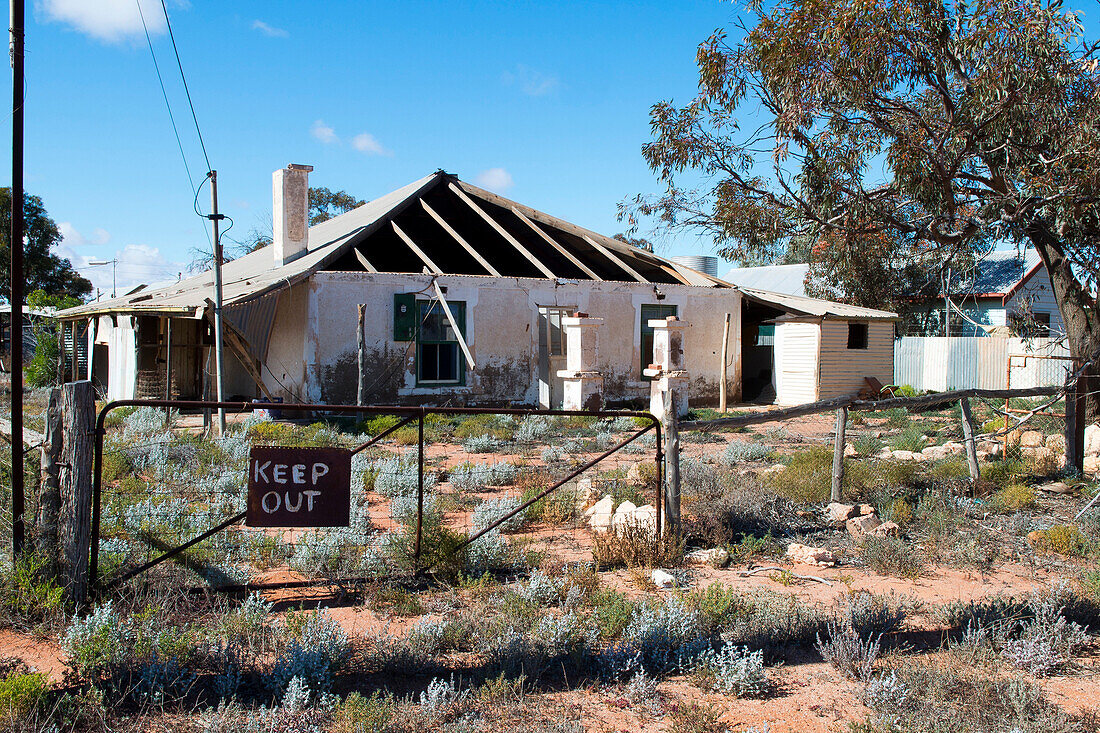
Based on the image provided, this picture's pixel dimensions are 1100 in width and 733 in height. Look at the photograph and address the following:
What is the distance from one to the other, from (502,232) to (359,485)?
10.2m

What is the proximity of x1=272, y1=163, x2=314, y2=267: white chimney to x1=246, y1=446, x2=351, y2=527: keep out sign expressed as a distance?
12.5 metres

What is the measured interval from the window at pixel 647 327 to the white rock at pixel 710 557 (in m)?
11.5

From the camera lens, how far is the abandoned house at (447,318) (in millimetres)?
15008

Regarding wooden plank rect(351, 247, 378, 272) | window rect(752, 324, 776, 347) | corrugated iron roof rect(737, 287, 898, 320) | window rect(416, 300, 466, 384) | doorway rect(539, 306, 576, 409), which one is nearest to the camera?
wooden plank rect(351, 247, 378, 272)

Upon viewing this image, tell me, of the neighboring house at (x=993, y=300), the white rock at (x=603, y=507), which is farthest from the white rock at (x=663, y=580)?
the neighboring house at (x=993, y=300)

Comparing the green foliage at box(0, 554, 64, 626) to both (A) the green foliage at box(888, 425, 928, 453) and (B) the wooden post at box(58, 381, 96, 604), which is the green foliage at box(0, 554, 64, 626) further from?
(A) the green foliage at box(888, 425, 928, 453)

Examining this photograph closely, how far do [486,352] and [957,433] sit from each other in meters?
8.92

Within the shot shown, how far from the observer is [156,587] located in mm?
5051

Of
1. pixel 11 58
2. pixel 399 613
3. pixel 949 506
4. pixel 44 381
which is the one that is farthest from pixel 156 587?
pixel 44 381

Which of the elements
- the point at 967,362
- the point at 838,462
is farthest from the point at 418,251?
the point at 967,362

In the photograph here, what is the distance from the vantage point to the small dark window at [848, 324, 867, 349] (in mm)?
20797

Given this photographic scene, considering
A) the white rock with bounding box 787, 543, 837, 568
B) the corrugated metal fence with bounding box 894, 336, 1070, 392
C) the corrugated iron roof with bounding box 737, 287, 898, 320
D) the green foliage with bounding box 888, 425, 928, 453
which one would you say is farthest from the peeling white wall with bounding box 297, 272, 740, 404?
the white rock with bounding box 787, 543, 837, 568

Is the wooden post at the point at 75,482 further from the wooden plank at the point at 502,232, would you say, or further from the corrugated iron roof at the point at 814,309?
the corrugated iron roof at the point at 814,309

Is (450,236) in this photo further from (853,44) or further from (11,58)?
(11,58)
